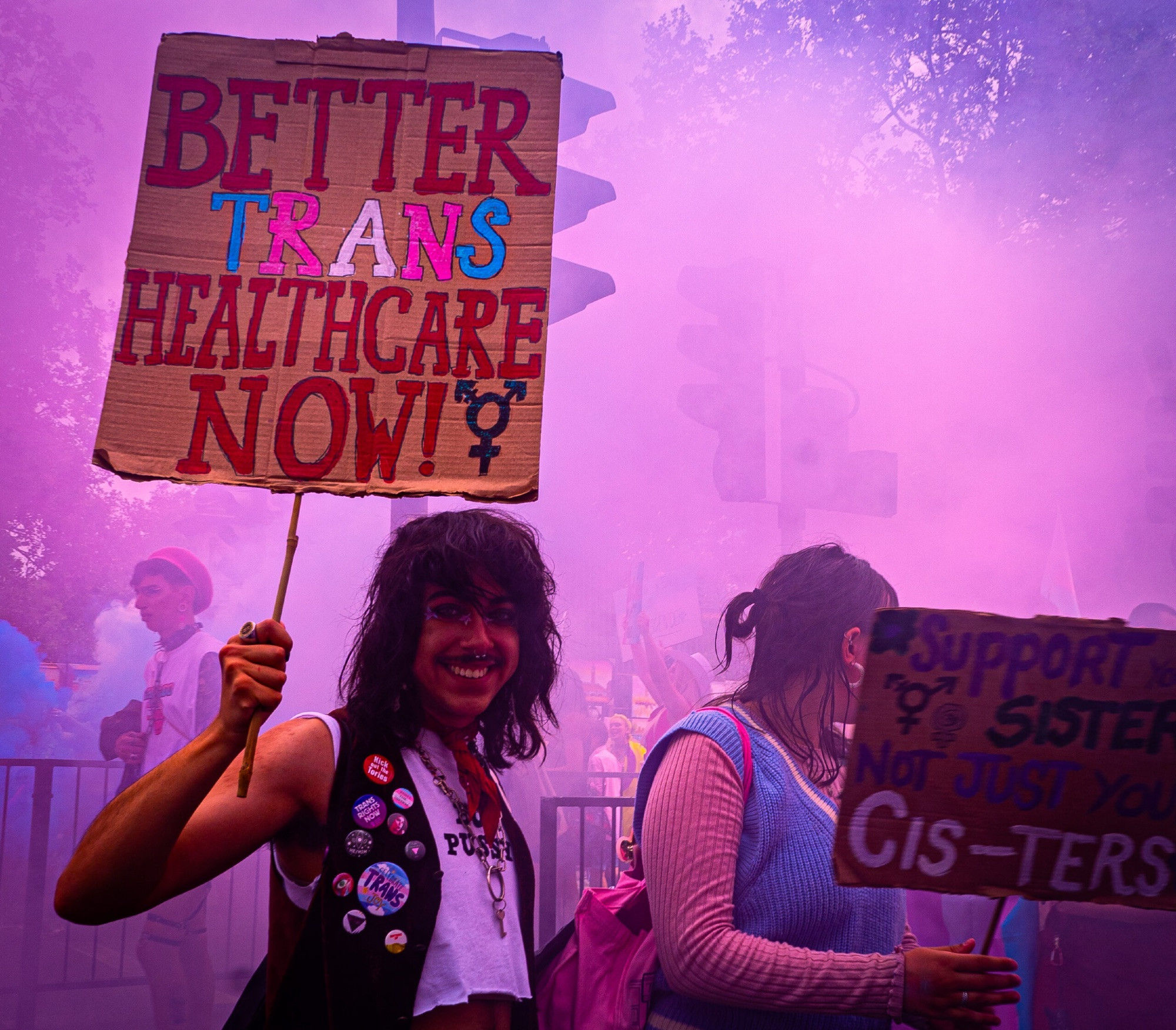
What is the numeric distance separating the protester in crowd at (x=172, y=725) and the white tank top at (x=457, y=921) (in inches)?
116

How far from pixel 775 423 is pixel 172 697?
12.4 feet

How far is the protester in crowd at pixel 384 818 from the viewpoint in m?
1.07

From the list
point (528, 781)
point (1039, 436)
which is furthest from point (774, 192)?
point (528, 781)

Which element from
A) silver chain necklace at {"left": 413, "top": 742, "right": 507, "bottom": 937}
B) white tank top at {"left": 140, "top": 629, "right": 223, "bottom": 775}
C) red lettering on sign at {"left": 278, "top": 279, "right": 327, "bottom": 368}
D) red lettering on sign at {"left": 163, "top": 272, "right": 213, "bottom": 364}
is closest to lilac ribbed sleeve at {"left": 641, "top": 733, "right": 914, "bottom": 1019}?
silver chain necklace at {"left": 413, "top": 742, "right": 507, "bottom": 937}

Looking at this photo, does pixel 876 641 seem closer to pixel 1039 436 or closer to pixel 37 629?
pixel 37 629

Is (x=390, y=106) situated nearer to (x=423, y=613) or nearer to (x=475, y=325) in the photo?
(x=475, y=325)

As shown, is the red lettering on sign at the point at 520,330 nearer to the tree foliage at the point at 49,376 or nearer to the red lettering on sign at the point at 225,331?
the red lettering on sign at the point at 225,331

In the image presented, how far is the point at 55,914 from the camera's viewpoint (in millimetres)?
4402

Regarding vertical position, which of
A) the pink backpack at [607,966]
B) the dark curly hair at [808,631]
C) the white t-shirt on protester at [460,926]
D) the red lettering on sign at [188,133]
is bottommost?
the pink backpack at [607,966]

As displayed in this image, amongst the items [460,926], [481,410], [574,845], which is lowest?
[574,845]

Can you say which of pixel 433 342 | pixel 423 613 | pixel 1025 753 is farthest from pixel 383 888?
pixel 1025 753

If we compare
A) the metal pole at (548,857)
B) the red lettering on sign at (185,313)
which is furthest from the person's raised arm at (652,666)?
the red lettering on sign at (185,313)

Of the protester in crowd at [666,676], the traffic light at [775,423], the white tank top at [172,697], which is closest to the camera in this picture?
the white tank top at [172,697]

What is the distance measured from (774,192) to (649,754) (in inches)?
209
